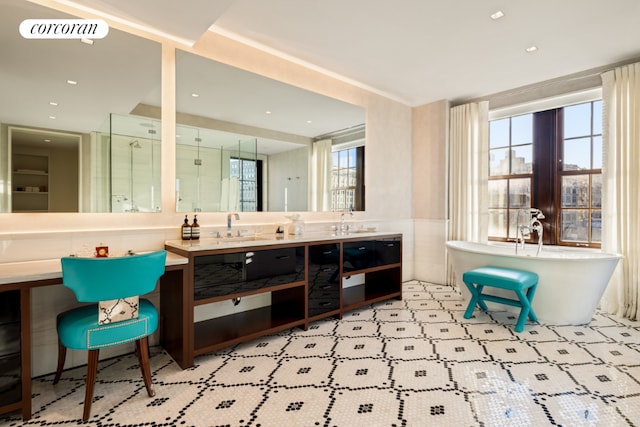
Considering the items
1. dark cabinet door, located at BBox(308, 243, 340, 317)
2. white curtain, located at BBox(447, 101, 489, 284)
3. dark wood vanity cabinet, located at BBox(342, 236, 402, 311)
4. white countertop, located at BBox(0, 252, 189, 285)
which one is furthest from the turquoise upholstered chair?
white curtain, located at BBox(447, 101, 489, 284)

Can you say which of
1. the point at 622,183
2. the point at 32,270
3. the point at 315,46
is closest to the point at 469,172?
the point at 622,183

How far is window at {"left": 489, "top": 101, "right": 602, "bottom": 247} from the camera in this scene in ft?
12.4

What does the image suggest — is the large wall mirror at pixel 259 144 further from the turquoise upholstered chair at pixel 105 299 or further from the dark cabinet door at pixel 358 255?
the turquoise upholstered chair at pixel 105 299

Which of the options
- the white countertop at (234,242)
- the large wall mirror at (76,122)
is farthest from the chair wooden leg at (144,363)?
the large wall mirror at (76,122)

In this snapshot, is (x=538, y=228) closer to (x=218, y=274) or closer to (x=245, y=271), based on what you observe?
(x=245, y=271)

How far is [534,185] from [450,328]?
238 cm

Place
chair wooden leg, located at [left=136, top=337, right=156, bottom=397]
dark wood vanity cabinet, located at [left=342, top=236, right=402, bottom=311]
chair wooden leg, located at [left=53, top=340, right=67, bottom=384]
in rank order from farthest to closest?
dark wood vanity cabinet, located at [left=342, top=236, right=402, bottom=311]
chair wooden leg, located at [left=53, top=340, right=67, bottom=384]
chair wooden leg, located at [left=136, top=337, right=156, bottom=397]

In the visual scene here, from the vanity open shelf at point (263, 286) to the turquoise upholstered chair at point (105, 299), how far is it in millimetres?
329

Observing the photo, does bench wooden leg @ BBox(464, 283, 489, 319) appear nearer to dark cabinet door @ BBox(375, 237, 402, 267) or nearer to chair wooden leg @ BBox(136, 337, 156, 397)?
dark cabinet door @ BBox(375, 237, 402, 267)

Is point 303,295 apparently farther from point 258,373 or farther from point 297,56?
point 297,56

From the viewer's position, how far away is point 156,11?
229cm

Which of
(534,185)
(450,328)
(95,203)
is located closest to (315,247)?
(450,328)

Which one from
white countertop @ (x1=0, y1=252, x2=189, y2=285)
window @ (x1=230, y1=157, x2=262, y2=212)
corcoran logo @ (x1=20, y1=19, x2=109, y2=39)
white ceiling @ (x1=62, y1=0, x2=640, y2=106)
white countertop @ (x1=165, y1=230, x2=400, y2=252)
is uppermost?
white ceiling @ (x1=62, y1=0, x2=640, y2=106)

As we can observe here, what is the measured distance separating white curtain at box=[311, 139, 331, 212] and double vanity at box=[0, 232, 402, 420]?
0.62m
